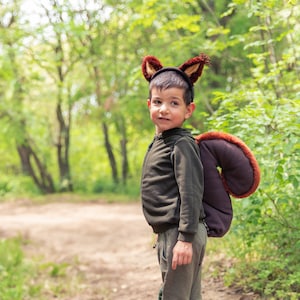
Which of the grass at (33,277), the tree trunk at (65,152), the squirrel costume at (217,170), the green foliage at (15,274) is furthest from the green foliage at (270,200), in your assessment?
the tree trunk at (65,152)

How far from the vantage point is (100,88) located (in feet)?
52.7

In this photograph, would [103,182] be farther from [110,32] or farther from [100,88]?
[110,32]

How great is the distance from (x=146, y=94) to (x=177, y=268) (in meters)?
9.90

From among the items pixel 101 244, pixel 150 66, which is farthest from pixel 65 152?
pixel 150 66

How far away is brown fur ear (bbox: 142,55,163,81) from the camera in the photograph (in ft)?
9.68

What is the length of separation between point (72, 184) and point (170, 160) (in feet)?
52.5

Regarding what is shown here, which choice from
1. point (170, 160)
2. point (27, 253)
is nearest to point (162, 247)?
point (170, 160)

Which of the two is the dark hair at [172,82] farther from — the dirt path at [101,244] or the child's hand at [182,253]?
the dirt path at [101,244]

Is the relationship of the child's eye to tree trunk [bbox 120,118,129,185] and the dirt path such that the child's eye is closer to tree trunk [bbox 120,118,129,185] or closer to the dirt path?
the dirt path

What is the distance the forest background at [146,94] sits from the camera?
401cm

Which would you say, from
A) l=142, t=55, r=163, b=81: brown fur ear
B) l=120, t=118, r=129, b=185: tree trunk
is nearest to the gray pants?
l=142, t=55, r=163, b=81: brown fur ear

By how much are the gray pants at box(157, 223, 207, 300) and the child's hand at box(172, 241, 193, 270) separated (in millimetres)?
75

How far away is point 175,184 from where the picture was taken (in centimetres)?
270

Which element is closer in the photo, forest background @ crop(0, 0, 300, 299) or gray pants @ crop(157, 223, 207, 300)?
gray pants @ crop(157, 223, 207, 300)
